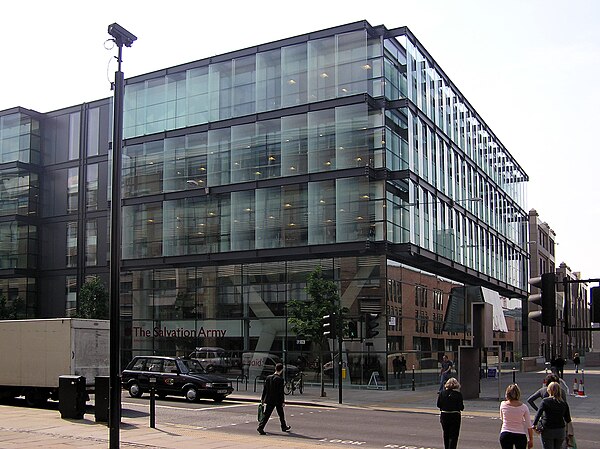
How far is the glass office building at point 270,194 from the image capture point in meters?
37.6

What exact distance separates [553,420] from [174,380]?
1821cm

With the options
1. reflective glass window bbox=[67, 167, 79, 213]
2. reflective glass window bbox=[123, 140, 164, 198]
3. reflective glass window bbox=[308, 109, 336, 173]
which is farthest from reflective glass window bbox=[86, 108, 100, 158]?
reflective glass window bbox=[308, 109, 336, 173]

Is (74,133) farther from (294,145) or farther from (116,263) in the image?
(116,263)

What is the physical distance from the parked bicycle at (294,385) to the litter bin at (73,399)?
12.8 metres

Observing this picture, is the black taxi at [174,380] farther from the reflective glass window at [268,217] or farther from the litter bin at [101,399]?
the reflective glass window at [268,217]

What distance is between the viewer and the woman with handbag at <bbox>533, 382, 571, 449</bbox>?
1119 cm

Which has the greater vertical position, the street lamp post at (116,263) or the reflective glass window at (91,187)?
the reflective glass window at (91,187)

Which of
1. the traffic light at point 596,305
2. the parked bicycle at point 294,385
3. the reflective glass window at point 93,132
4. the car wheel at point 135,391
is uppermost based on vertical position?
the reflective glass window at point 93,132

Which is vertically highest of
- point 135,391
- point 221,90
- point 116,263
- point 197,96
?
point 221,90

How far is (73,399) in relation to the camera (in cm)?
2066

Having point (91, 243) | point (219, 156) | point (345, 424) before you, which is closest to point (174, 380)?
point (345, 424)

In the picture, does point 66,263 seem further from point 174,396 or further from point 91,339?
point 91,339

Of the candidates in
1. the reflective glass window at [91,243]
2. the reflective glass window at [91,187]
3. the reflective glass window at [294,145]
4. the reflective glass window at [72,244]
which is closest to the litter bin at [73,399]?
the reflective glass window at [294,145]

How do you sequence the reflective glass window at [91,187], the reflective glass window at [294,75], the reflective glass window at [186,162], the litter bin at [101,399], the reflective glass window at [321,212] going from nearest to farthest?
the litter bin at [101,399]
the reflective glass window at [321,212]
the reflective glass window at [294,75]
the reflective glass window at [186,162]
the reflective glass window at [91,187]
